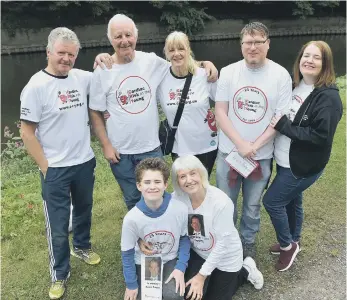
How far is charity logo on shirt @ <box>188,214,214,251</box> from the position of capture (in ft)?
10.0

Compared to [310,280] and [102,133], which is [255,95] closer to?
[102,133]

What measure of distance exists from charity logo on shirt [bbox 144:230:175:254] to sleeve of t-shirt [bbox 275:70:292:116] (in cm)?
130

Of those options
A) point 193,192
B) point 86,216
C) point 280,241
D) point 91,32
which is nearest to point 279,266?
point 280,241

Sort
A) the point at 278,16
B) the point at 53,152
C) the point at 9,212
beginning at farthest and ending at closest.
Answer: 1. the point at 278,16
2. the point at 9,212
3. the point at 53,152

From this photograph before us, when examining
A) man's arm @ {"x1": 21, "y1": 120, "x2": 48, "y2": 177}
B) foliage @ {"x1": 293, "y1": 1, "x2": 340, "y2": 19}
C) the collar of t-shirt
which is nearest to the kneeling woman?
the collar of t-shirt

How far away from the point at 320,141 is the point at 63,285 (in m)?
2.45

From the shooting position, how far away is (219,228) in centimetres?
297

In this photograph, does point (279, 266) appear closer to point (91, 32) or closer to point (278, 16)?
point (91, 32)

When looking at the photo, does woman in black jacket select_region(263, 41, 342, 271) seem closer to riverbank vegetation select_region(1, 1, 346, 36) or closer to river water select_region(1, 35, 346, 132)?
river water select_region(1, 35, 346, 132)

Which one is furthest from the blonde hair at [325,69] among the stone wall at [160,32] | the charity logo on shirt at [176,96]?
the stone wall at [160,32]

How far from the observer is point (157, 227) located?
2992 millimetres

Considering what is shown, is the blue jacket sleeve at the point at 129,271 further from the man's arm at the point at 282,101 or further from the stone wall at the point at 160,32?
the stone wall at the point at 160,32

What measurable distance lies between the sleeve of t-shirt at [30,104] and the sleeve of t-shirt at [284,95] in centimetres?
188

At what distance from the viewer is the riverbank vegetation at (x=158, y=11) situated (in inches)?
998
